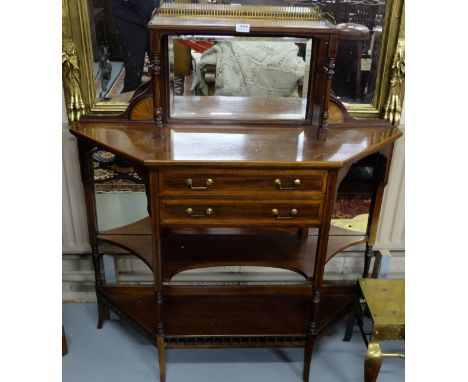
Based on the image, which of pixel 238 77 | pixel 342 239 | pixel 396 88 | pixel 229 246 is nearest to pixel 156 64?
pixel 238 77

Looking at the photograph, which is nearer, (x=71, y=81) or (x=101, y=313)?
(x=71, y=81)

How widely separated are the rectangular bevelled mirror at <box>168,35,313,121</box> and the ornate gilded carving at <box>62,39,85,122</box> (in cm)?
37

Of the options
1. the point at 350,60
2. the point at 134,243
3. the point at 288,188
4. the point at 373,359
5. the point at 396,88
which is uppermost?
the point at 350,60

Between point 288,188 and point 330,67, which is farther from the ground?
point 330,67

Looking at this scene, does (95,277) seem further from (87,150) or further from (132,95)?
(132,95)

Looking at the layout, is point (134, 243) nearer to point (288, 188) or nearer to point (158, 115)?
point (158, 115)

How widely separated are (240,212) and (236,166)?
0.17 meters

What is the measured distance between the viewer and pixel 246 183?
1594 mm

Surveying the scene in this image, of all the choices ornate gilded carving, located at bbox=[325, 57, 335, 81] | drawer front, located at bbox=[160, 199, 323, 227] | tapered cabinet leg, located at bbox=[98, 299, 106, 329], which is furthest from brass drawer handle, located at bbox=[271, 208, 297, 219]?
tapered cabinet leg, located at bbox=[98, 299, 106, 329]

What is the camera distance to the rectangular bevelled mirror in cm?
178

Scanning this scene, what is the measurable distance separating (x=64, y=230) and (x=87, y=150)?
51cm

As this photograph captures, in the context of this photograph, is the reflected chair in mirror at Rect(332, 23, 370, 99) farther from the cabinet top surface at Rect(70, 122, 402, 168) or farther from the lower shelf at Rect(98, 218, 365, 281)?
the lower shelf at Rect(98, 218, 365, 281)

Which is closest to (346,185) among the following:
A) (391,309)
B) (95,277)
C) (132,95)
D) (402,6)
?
(391,309)

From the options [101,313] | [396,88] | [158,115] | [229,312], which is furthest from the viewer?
[101,313]
